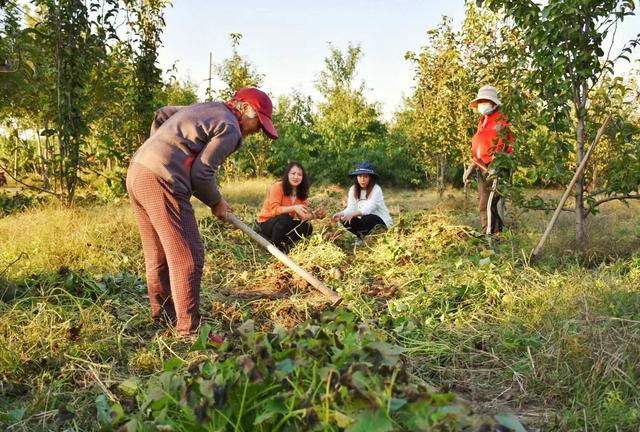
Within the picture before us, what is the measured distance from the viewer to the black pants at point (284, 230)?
585 centimetres

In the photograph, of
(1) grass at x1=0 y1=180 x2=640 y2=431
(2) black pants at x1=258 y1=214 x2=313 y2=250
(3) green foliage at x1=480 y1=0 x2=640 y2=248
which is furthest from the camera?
(2) black pants at x1=258 y1=214 x2=313 y2=250

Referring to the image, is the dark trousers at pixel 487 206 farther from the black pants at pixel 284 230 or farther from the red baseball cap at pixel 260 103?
the red baseball cap at pixel 260 103

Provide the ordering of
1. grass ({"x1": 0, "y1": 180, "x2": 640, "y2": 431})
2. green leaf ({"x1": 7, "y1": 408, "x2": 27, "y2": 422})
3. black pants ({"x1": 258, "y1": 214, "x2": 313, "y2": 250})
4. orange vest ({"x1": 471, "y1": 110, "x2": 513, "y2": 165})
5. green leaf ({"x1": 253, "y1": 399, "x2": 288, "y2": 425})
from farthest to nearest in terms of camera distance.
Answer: orange vest ({"x1": 471, "y1": 110, "x2": 513, "y2": 165})
black pants ({"x1": 258, "y1": 214, "x2": 313, "y2": 250})
grass ({"x1": 0, "y1": 180, "x2": 640, "y2": 431})
green leaf ({"x1": 7, "y1": 408, "x2": 27, "y2": 422})
green leaf ({"x1": 253, "y1": 399, "x2": 288, "y2": 425})

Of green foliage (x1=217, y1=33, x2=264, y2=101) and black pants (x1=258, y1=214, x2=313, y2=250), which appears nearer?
black pants (x1=258, y1=214, x2=313, y2=250)

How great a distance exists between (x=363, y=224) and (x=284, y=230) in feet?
3.07

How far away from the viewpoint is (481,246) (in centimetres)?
523

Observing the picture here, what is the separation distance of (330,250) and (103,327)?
99.8 inches

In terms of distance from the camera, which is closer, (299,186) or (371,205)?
(299,186)

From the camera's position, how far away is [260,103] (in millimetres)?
3365

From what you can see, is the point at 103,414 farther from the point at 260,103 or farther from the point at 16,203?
the point at 16,203

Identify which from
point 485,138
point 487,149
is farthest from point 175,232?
point 485,138

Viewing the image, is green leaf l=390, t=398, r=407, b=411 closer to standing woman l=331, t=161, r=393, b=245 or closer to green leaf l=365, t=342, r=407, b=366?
green leaf l=365, t=342, r=407, b=366

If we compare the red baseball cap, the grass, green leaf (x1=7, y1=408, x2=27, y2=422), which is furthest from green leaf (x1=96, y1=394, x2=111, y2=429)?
the red baseball cap

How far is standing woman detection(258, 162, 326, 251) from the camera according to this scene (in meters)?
5.85
